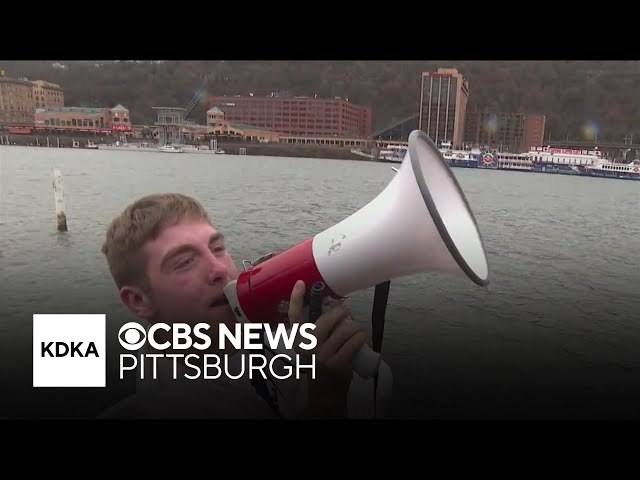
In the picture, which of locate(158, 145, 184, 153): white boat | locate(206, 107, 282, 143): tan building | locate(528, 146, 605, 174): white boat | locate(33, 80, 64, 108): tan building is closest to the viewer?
locate(33, 80, 64, 108): tan building

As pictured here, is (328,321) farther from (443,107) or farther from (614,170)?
(614,170)

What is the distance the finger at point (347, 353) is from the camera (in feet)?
3.48

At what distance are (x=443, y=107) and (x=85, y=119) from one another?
3.01 m

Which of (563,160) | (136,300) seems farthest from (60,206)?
(563,160)

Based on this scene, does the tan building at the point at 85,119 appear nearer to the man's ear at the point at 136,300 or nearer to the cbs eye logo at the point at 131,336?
the cbs eye logo at the point at 131,336

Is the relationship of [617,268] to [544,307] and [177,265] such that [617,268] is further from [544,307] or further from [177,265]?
[177,265]

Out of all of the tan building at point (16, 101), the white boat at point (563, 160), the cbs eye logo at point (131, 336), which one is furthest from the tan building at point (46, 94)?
the white boat at point (563, 160)

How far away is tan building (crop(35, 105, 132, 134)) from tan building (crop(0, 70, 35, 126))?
0.11m

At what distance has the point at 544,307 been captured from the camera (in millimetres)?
6047

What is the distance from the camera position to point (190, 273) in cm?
117

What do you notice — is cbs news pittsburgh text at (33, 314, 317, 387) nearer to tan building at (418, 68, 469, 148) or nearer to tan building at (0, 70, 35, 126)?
tan building at (0, 70, 35, 126)

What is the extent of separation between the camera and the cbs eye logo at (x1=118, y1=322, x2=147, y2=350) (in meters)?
1.39

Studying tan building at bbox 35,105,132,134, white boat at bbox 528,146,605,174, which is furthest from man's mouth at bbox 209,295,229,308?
white boat at bbox 528,146,605,174

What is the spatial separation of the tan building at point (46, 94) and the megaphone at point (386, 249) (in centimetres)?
217
